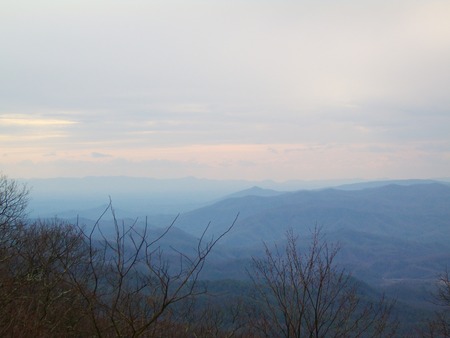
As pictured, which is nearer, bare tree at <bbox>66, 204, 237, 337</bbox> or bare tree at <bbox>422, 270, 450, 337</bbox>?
bare tree at <bbox>66, 204, 237, 337</bbox>

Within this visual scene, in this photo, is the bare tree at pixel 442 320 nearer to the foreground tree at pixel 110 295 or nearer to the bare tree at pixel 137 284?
the foreground tree at pixel 110 295

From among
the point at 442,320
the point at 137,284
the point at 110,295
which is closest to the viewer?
the point at 137,284

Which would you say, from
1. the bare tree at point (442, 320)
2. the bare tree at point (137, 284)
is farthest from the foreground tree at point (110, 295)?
the bare tree at point (442, 320)

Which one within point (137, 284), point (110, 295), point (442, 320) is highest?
point (137, 284)

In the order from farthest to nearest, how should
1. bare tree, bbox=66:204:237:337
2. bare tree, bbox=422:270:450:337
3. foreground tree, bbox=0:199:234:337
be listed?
bare tree, bbox=422:270:450:337, foreground tree, bbox=0:199:234:337, bare tree, bbox=66:204:237:337

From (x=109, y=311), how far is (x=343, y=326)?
5.33 meters

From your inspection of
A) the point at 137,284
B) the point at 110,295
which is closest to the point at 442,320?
the point at 110,295

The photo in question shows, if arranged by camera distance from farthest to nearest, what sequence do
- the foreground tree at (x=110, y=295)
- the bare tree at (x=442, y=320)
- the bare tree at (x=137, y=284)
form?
1. the bare tree at (x=442, y=320)
2. the foreground tree at (x=110, y=295)
3. the bare tree at (x=137, y=284)

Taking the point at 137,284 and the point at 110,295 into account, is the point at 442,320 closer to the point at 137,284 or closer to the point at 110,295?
the point at 110,295

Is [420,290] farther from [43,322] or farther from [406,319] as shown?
[43,322]

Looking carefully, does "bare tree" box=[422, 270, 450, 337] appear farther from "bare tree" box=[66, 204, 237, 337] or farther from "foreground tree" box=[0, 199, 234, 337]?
"bare tree" box=[66, 204, 237, 337]

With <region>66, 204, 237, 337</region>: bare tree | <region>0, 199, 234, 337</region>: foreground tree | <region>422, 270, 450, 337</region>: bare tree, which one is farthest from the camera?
<region>422, 270, 450, 337</region>: bare tree

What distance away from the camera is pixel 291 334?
8414 millimetres

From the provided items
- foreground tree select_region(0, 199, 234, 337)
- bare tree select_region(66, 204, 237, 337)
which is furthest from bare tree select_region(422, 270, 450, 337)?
bare tree select_region(66, 204, 237, 337)
